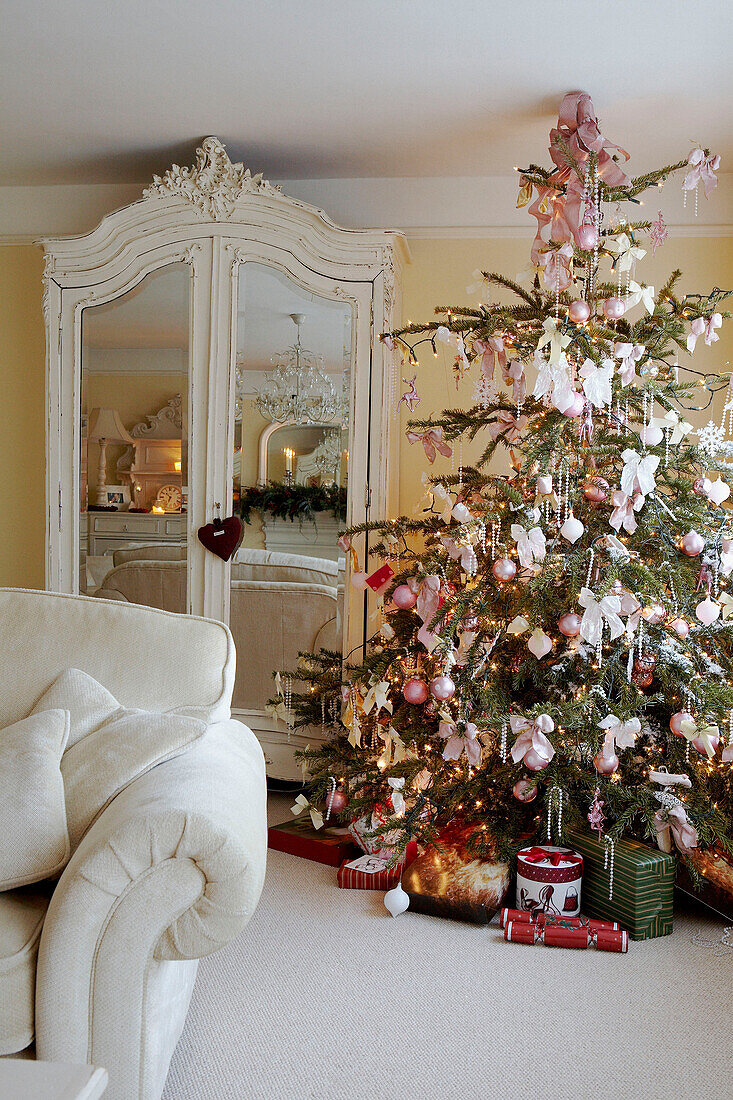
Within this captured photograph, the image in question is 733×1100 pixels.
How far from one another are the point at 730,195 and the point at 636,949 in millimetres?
2775

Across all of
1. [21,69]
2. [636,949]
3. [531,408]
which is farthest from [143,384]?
[636,949]

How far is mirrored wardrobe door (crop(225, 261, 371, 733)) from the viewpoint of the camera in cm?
316

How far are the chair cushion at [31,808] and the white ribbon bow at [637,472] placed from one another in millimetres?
1483

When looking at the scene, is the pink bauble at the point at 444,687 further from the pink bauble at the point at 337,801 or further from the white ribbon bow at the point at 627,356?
the white ribbon bow at the point at 627,356

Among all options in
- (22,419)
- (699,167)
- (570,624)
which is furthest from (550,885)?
(22,419)

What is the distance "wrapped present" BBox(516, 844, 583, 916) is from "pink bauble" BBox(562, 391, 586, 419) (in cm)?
125

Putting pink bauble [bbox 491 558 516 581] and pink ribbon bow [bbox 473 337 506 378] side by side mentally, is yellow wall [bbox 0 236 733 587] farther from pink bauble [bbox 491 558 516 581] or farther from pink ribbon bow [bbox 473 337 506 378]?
pink bauble [bbox 491 558 516 581]

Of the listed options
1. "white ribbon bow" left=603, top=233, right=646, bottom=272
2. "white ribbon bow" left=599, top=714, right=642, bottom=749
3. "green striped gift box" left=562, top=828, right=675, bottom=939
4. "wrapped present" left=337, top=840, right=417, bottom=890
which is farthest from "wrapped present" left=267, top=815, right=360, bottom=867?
"white ribbon bow" left=603, top=233, right=646, bottom=272

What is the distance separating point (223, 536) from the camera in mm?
3217

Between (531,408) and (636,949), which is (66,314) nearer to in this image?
(531,408)

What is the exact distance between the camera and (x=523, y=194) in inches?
102

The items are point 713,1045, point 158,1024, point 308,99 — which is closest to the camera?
point 158,1024

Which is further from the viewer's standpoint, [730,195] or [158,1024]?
[730,195]

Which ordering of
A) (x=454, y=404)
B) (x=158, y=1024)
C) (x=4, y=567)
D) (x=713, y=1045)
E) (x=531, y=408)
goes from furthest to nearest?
(x=4, y=567)
(x=454, y=404)
(x=531, y=408)
(x=713, y=1045)
(x=158, y=1024)
